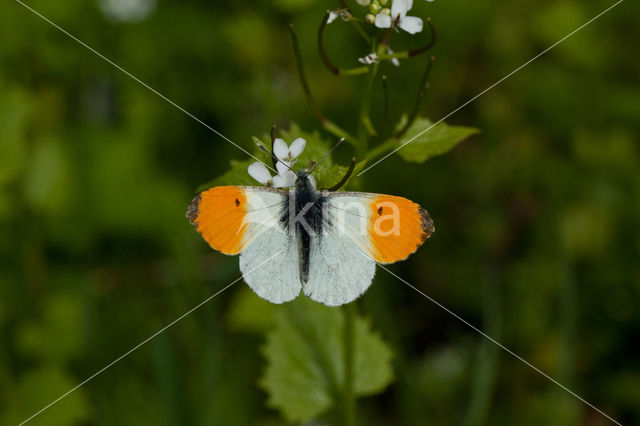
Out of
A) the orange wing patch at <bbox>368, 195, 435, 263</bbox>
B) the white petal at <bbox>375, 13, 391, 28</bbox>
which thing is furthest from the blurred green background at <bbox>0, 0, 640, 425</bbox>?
the white petal at <bbox>375, 13, 391, 28</bbox>

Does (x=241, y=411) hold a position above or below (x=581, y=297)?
above

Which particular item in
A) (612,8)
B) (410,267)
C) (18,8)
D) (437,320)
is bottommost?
(437,320)

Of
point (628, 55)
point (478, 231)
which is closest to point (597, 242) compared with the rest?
point (478, 231)

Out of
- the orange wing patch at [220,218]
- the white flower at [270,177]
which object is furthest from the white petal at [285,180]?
the orange wing patch at [220,218]

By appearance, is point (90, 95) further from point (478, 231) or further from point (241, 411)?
point (478, 231)

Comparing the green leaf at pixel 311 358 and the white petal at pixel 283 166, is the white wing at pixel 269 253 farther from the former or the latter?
the green leaf at pixel 311 358

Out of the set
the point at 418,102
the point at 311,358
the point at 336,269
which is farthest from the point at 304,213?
the point at 311,358
